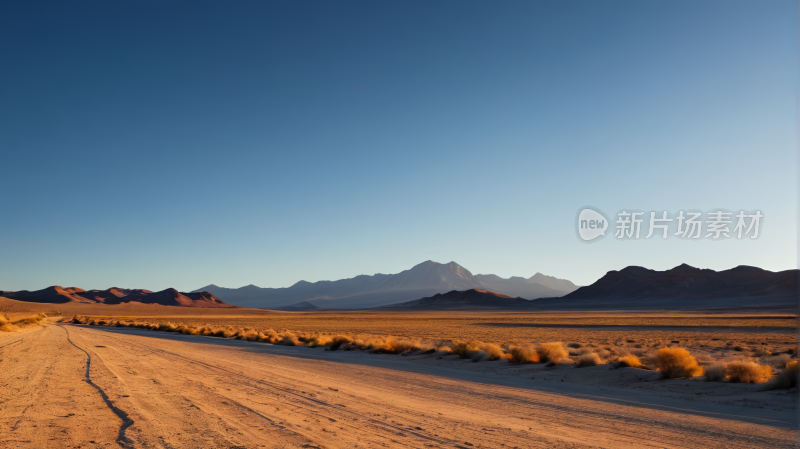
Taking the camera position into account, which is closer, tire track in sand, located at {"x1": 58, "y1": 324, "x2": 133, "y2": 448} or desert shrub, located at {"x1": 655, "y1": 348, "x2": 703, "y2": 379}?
tire track in sand, located at {"x1": 58, "y1": 324, "x2": 133, "y2": 448}

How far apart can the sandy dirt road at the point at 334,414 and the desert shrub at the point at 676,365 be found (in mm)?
2641

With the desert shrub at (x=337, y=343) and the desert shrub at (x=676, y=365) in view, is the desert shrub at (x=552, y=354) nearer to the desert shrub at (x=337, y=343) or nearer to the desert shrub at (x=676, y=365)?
the desert shrub at (x=676, y=365)

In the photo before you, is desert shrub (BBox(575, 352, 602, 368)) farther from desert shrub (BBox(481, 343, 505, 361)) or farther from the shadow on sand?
desert shrub (BBox(481, 343, 505, 361))

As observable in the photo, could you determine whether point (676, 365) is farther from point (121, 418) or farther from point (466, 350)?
point (121, 418)

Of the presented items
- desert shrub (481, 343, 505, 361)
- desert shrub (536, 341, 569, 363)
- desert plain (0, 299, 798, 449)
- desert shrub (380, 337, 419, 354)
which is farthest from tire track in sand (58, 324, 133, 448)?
desert shrub (536, 341, 569, 363)

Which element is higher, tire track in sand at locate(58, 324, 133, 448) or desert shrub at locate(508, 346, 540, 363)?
tire track in sand at locate(58, 324, 133, 448)

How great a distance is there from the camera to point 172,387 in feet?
35.9

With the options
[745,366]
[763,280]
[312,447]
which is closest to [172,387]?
[312,447]

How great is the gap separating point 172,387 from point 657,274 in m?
212

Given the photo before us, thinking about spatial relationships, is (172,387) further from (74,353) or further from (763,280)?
(763,280)

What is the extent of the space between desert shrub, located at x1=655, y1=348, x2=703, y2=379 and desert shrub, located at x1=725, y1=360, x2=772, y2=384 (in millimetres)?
1089

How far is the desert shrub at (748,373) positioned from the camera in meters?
12.3

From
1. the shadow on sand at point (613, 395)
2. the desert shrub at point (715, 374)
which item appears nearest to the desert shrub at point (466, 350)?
the shadow on sand at point (613, 395)

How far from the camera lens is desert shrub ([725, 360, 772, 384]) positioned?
1230 centimetres
